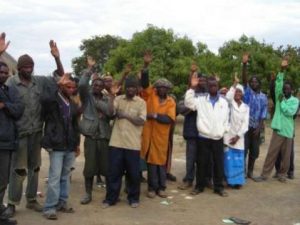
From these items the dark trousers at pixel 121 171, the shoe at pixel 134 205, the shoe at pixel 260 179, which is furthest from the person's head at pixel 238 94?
the shoe at pixel 134 205

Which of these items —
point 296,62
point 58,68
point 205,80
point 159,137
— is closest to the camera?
point 58,68

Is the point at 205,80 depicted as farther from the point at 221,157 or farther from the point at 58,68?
the point at 58,68

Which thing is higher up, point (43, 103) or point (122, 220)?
point (43, 103)

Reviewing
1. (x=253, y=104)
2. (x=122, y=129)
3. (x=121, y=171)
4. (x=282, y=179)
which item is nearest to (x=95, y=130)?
(x=122, y=129)

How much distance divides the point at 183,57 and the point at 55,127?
19.2m

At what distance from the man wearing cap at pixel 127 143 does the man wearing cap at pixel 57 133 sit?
0.76 metres

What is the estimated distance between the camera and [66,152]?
6.52 m

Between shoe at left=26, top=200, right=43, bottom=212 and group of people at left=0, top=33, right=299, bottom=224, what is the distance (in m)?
0.01

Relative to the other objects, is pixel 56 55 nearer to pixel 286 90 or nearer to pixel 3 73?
pixel 3 73

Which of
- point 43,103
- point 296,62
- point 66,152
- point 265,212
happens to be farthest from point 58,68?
point 296,62

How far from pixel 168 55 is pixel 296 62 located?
8344 mm

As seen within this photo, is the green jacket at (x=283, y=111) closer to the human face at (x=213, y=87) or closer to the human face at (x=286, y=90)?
the human face at (x=286, y=90)

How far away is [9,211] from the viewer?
6.36 m

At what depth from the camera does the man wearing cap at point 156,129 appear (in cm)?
785
